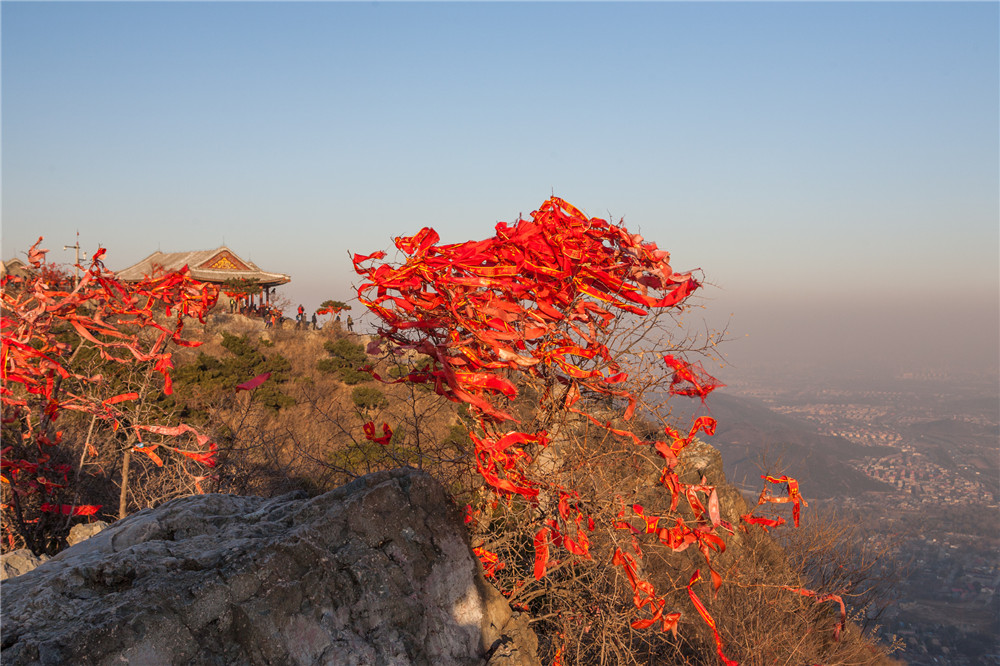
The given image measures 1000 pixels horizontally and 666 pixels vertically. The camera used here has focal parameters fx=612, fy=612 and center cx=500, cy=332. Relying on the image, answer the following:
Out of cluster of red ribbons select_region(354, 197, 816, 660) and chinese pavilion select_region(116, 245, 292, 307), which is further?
chinese pavilion select_region(116, 245, 292, 307)

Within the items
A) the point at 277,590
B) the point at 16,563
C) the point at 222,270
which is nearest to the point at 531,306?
the point at 277,590

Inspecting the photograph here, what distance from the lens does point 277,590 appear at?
2730mm

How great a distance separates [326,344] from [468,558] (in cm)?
2426

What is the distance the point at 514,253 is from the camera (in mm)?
3166

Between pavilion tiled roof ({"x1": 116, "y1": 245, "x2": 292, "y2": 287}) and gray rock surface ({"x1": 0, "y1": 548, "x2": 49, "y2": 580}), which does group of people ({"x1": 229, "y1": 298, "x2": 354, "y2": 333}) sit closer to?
pavilion tiled roof ({"x1": 116, "y1": 245, "x2": 292, "y2": 287})

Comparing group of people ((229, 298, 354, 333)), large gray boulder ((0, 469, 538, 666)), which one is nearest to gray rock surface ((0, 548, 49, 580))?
large gray boulder ((0, 469, 538, 666))

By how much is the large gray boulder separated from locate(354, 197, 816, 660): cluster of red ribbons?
490 millimetres

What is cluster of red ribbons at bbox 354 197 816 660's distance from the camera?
10.1 ft

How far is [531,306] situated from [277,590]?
1802 millimetres

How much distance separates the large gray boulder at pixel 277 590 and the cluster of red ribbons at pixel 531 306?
49 centimetres

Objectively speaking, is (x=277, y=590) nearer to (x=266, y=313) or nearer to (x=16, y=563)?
(x=16, y=563)

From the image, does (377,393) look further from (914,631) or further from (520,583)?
(914,631)

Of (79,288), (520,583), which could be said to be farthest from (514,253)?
(79,288)

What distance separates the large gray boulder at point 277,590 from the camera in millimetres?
2377
